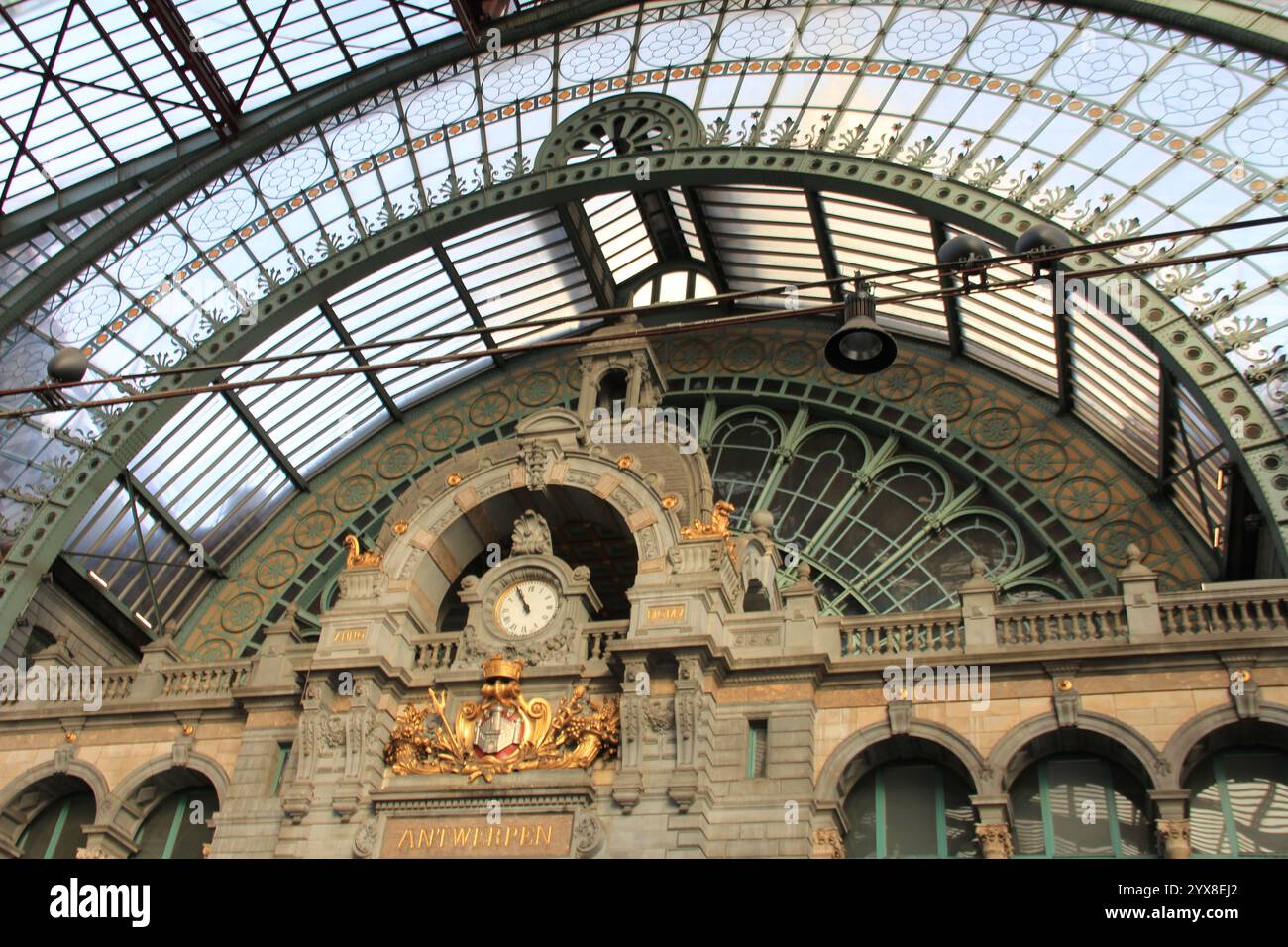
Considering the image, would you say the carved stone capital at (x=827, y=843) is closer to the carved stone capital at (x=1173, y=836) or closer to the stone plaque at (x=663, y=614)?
the stone plaque at (x=663, y=614)

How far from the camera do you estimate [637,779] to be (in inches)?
964

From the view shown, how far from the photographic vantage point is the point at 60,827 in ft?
96.8

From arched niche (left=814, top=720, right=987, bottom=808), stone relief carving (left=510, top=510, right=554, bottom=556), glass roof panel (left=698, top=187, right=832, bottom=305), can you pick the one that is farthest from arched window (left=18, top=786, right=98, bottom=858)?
glass roof panel (left=698, top=187, right=832, bottom=305)

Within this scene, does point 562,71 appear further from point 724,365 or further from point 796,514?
point 796,514

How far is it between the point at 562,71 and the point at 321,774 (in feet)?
62.7

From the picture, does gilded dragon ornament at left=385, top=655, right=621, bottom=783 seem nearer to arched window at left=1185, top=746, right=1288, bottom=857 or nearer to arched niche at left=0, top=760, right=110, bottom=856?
arched niche at left=0, top=760, right=110, bottom=856

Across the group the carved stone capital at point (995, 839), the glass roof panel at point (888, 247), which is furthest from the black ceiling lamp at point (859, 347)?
the glass roof panel at point (888, 247)

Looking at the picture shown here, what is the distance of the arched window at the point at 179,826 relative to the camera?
28.6m

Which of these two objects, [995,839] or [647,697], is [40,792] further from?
[995,839]

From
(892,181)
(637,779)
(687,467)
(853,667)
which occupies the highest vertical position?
(892,181)

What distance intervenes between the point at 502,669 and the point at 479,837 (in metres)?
3.17

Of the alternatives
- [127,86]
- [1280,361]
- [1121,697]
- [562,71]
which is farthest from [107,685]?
[1280,361]

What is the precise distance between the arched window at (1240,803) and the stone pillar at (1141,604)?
2232 mm

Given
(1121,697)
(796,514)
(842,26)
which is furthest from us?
(796,514)
